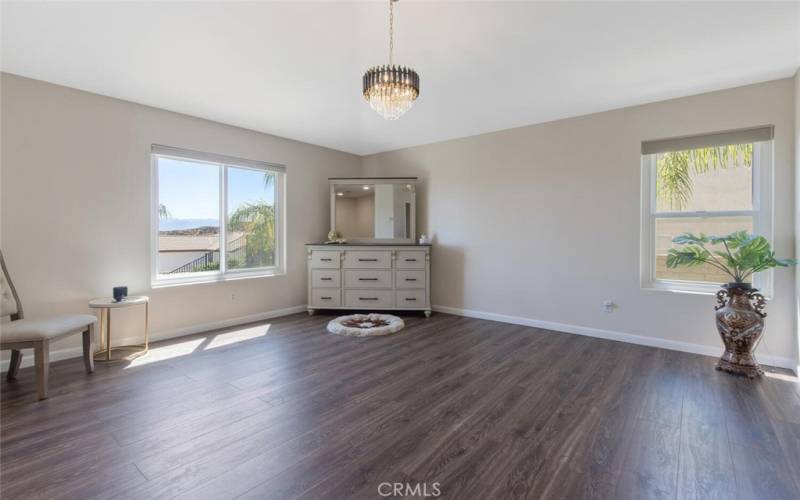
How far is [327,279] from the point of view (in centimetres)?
483

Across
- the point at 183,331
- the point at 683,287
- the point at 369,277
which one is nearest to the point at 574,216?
the point at 683,287

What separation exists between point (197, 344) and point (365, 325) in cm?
176

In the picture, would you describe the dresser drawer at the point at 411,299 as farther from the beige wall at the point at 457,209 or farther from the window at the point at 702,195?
the window at the point at 702,195

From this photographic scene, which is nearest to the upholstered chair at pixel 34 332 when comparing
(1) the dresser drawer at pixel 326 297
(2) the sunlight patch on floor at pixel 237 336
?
(2) the sunlight patch on floor at pixel 237 336

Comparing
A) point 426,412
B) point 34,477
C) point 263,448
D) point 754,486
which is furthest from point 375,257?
point 754,486

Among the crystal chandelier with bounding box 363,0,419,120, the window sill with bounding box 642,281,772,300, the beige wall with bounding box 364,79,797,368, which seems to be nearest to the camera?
the crystal chandelier with bounding box 363,0,419,120

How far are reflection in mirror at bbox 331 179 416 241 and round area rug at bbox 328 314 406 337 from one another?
131 centimetres

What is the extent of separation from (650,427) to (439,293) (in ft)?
10.6

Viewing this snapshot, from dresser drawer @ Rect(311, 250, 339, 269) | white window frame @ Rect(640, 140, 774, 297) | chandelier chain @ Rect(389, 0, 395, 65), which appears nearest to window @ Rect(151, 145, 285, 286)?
dresser drawer @ Rect(311, 250, 339, 269)

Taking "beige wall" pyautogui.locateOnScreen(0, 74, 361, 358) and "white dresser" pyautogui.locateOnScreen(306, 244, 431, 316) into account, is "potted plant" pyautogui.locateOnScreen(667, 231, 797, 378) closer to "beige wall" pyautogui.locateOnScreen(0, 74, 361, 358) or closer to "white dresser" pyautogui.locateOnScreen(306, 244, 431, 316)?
"white dresser" pyautogui.locateOnScreen(306, 244, 431, 316)

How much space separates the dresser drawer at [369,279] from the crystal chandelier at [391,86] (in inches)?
108

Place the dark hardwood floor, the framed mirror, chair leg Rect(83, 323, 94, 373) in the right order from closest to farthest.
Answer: the dark hardwood floor
chair leg Rect(83, 323, 94, 373)
the framed mirror

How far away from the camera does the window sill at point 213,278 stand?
3.70 m

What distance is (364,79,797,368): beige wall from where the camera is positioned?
9.74ft
